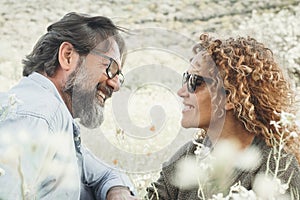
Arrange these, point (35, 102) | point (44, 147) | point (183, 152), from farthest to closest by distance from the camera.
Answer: point (183, 152), point (35, 102), point (44, 147)

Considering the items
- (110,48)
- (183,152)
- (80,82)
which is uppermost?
(110,48)

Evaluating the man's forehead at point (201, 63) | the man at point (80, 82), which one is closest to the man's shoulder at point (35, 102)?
the man at point (80, 82)

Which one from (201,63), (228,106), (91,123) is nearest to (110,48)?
(91,123)

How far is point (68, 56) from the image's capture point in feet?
8.28

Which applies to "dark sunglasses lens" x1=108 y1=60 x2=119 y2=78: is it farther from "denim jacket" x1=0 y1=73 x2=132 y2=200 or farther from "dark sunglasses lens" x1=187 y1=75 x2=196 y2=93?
"dark sunglasses lens" x1=187 y1=75 x2=196 y2=93

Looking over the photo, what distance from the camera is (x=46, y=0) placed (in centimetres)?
900

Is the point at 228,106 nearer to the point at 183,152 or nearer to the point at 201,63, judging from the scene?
the point at 201,63

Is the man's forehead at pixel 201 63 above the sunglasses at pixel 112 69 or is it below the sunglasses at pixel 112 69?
above

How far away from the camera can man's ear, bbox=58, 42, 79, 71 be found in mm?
2490

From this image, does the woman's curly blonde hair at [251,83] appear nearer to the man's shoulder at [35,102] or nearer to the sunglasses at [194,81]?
the sunglasses at [194,81]

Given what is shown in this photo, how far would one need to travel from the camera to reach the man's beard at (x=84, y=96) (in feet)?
8.08

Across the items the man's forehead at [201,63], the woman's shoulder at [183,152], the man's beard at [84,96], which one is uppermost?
the man's forehead at [201,63]

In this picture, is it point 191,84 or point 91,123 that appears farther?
point 91,123

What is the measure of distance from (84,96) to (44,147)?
636mm
